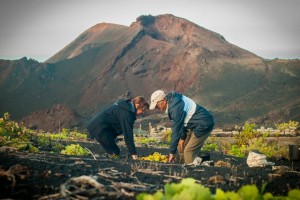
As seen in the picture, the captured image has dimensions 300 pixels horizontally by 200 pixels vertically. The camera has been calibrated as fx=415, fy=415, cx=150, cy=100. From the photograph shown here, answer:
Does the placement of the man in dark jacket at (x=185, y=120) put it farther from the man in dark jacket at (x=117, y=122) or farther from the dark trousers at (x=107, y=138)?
the dark trousers at (x=107, y=138)

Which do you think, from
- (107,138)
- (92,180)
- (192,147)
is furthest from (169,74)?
(92,180)

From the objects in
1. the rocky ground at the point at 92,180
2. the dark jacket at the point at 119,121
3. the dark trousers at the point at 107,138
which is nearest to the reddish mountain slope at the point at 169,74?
the dark trousers at the point at 107,138

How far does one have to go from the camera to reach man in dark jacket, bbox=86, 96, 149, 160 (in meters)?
7.93

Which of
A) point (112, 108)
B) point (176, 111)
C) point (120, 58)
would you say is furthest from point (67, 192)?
point (120, 58)

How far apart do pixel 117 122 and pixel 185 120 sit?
1.41 metres

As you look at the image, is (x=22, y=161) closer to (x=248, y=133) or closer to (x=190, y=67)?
(x=248, y=133)

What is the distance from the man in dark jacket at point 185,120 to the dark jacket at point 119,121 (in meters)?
0.46

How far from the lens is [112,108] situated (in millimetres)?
8273

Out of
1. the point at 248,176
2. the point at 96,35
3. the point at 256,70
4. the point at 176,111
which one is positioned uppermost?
the point at 96,35

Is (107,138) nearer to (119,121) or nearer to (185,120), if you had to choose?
(119,121)

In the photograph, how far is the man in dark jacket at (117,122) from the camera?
7930mm

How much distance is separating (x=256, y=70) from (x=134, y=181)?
62.3 metres

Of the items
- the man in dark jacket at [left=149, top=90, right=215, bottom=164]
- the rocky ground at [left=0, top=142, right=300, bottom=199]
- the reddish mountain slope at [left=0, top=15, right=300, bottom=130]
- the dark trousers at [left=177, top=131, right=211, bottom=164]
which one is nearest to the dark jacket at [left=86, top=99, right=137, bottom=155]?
the man in dark jacket at [left=149, top=90, right=215, bottom=164]

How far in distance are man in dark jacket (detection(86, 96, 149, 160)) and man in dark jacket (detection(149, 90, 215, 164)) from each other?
1.12ft
